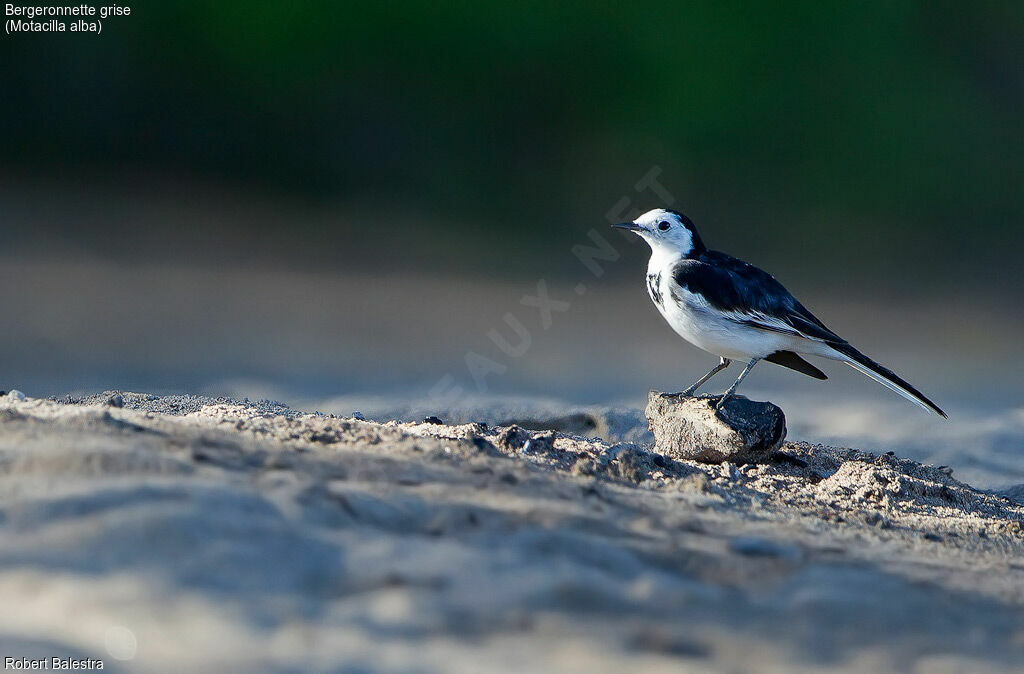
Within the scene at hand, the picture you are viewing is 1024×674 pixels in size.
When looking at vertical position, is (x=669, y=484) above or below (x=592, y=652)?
above

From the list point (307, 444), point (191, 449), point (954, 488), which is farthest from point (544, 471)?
→ point (954, 488)

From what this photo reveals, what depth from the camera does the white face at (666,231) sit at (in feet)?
14.8

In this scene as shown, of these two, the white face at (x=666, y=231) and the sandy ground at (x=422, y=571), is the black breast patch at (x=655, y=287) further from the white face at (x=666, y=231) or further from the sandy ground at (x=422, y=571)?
the sandy ground at (x=422, y=571)

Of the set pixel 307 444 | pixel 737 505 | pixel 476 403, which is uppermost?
pixel 476 403

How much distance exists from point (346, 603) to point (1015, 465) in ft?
16.8

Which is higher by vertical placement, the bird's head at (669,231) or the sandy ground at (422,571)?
the bird's head at (669,231)

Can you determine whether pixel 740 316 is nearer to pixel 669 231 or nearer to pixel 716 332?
pixel 716 332

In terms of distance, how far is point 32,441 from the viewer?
2629 mm

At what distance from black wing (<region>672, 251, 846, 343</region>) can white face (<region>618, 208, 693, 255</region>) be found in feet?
0.55

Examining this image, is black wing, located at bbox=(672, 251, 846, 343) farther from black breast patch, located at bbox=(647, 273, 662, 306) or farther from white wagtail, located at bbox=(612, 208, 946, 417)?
black breast patch, located at bbox=(647, 273, 662, 306)

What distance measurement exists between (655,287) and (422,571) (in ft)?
8.81

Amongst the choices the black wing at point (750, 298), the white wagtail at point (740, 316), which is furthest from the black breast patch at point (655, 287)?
the black wing at point (750, 298)

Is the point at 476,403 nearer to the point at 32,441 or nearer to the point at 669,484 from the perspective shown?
the point at 669,484

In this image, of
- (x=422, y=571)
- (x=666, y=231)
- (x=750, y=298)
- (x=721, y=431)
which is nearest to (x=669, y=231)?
(x=666, y=231)
